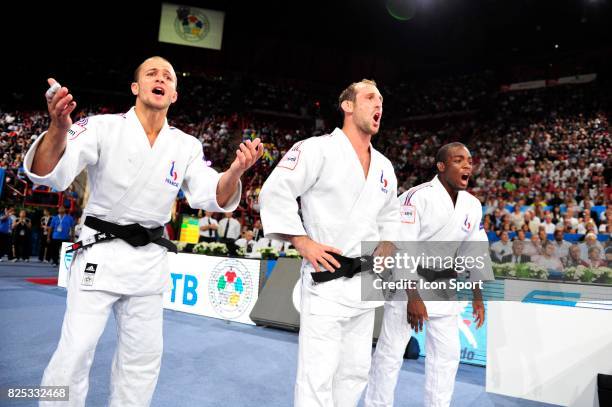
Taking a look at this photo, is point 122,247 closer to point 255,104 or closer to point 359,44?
point 255,104

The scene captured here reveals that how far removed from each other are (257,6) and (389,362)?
21.7 meters

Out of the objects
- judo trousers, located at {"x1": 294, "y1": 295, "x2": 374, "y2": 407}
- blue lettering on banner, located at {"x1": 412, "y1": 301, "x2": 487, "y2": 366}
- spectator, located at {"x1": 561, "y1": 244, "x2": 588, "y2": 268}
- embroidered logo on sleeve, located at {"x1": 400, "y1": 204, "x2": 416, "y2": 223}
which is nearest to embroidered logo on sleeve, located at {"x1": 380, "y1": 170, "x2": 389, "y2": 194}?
judo trousers, located at {"x1": 294, "y1": 295, "x2": 374, "y2": 407}

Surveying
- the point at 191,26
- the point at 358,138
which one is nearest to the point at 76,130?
the point at 358,138

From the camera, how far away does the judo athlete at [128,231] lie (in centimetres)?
209

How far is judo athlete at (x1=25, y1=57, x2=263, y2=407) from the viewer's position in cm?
209

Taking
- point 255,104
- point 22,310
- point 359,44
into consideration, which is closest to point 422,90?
point 359,44

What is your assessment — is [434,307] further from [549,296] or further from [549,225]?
[549,225]

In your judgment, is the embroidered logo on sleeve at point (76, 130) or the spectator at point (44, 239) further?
the spectator at point (44, 239)

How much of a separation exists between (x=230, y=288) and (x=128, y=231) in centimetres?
511

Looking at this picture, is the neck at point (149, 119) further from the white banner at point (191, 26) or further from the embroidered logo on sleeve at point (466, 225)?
the white banner at point (191, 26)

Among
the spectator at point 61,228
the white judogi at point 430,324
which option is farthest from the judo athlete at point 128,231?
the spectator at point 61,228

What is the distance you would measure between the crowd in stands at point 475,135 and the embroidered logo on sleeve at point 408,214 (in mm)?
3578

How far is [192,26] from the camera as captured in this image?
22453mm

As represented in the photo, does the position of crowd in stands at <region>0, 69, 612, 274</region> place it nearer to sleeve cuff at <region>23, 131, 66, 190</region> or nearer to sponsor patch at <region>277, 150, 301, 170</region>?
sponsor patch at <region>277, 150, 301, 170</region>
